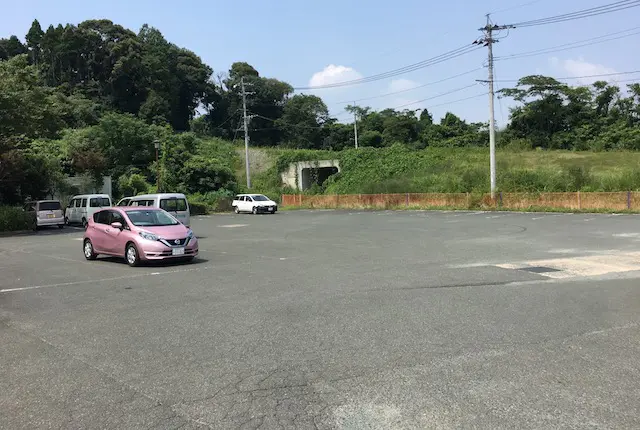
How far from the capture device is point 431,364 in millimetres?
5246

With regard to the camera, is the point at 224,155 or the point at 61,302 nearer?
the point at 61,302

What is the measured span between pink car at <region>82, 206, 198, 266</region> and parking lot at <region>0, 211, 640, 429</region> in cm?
83

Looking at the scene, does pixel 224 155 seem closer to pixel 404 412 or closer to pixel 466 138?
pixel 466 138

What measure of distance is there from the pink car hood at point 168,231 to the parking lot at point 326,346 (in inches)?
47.5

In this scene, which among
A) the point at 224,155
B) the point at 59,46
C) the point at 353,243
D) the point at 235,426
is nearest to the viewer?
the point at 235,426

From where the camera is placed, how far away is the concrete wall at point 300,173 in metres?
65.3

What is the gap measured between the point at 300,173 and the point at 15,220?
130 feet

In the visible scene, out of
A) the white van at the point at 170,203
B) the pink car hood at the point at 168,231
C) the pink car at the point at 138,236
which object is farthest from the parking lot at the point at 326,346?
the white van at the point at 170,203

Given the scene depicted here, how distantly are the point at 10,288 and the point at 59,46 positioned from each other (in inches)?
3692

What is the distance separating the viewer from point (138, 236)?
43.3 feet

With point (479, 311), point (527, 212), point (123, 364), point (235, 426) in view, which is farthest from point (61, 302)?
point (527, 212)

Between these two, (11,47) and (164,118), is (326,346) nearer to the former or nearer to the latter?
(164,118)

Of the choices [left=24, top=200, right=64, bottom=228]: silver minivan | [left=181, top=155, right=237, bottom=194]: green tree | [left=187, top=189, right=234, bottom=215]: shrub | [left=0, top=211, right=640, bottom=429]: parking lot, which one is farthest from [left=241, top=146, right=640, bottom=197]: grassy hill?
[left=24, top=200, right=64, bottom=228]: silver minivan

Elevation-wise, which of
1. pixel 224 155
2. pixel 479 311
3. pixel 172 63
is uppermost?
pixel 172 63
